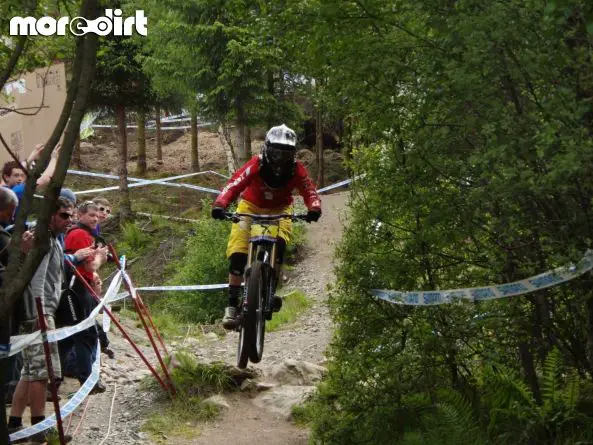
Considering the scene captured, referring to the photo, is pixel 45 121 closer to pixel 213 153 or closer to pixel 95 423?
pixel 95 423

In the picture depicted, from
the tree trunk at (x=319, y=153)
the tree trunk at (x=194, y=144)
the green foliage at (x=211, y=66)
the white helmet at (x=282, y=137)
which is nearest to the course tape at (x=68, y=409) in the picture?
the white helmet at (x=282, y=137)

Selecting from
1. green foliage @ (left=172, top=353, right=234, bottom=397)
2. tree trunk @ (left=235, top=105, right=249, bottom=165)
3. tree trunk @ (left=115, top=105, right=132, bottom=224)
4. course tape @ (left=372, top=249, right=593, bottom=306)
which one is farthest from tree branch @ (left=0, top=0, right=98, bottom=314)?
tree trunk @ (left=115, top=105, right=132, bottom=224)

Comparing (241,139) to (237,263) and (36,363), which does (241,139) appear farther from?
(36,363)

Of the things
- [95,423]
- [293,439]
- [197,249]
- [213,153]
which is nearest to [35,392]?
[95,423]

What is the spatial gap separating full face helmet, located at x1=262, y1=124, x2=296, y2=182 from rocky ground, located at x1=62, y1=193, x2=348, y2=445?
0.68 meters

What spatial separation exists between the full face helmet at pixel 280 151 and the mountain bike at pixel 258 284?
397 millimetres

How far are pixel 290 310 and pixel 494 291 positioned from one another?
9045 mm

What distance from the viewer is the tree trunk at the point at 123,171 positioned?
82.6 feet

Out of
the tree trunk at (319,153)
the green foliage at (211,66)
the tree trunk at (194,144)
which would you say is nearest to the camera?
the green foliage at (211,66)

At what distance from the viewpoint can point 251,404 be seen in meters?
9.57

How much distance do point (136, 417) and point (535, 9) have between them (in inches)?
223

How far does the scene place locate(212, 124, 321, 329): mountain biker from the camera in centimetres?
831

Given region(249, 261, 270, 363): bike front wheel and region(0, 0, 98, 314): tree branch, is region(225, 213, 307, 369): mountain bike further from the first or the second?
region(0, 0, 98, 314): tree branch
